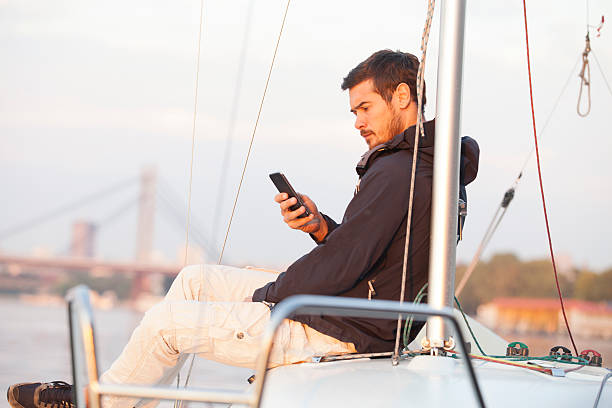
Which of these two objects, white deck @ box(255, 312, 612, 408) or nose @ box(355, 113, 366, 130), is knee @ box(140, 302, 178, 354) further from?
nose @ box(355, 113, 366, 130)

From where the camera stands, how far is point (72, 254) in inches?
934

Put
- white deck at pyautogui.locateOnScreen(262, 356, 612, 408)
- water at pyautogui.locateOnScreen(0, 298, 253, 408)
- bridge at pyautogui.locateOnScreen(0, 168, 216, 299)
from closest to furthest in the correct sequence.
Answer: white deck at pyautogui.locateOnScreen(262, 356, 612, 408), water at pyautogui.locateOnScreen(0, 298, 253, 408), bridge at pyautogui.locateOnScreen(0, 168, 216, 299)

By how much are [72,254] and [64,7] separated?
891 cm

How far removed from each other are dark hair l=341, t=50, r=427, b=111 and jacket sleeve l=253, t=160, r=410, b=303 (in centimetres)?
26

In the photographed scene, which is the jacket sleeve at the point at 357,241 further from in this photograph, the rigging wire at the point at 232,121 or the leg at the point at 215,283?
the rigging wire at the point at 232,121

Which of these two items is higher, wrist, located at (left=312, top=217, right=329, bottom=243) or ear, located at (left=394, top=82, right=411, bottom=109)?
ear, located at (left=394, top=82, right=411, bottom=109)

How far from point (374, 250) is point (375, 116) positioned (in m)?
0.36

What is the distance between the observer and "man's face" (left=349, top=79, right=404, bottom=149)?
1634mm

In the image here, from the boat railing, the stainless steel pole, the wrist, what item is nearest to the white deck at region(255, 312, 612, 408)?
the stainless steel pole

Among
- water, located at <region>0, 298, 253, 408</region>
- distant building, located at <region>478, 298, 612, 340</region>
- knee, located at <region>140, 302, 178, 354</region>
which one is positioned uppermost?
knee, located at <region>140, 302, 178, 354</region>

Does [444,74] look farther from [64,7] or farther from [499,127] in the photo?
[64,7]

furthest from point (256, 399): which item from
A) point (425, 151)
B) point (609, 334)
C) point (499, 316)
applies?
point (499, 316)

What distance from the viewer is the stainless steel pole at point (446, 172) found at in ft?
4.66

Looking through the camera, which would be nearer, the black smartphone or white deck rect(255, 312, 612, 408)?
white deck rect(255, 312, 612, 408)
